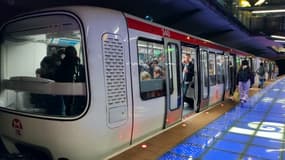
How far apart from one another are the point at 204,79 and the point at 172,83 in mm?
2209

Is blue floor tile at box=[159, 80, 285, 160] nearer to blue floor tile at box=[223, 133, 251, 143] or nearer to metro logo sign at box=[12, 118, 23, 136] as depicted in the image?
blue floor tile at box=[223, 133, 251, 143]

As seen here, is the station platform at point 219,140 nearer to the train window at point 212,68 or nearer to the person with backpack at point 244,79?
the train window at point 212,68

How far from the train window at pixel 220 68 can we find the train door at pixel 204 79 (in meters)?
1.15

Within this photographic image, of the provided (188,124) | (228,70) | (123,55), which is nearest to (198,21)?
(228,70)

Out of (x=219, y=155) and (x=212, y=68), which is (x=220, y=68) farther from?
(x=219, y=155)

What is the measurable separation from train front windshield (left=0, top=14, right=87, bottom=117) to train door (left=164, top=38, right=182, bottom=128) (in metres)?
2.06

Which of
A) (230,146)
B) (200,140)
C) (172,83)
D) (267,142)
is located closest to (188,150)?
(200,140)

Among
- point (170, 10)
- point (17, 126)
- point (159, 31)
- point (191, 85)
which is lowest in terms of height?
point (17, 126)

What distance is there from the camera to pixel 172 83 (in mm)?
5031

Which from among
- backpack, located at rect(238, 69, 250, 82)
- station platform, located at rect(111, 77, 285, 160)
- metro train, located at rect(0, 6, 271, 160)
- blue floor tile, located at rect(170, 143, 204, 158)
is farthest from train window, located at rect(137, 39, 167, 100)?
backpack, located at rect(238, 69, 250, 82)

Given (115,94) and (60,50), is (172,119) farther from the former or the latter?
(60,50)

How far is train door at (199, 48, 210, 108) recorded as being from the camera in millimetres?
6762

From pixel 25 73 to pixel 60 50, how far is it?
0.77m

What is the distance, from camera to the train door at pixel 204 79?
6762 mm
